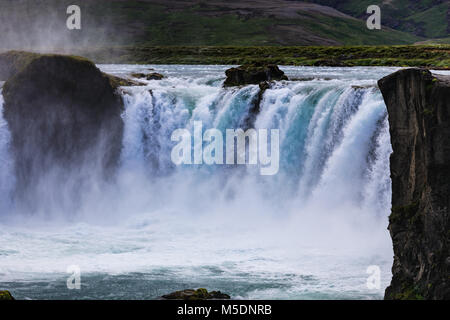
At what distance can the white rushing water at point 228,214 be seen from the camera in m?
26.1

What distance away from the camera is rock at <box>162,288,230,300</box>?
22047mm

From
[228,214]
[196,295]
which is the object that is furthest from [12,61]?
[196,295]

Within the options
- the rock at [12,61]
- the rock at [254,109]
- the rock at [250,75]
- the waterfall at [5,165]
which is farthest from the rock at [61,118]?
the rock at [250,75]

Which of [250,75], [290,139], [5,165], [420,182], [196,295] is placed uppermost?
[250,75]

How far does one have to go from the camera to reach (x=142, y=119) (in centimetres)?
4209

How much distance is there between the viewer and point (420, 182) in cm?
2219

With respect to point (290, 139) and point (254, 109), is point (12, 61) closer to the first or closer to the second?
point (254, 109)

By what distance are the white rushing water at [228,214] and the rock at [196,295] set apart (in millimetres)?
1333

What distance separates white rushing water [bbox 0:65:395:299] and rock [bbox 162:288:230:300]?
4.37 ft

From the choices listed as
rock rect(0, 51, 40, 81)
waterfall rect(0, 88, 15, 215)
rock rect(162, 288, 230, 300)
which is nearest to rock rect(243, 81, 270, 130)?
rock rect(0, 51, 40, 81)

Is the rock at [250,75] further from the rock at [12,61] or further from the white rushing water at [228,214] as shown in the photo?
the rock at [12,61]

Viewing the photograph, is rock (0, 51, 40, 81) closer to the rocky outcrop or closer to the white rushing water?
the white rushing water

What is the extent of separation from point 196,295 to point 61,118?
70.7 ft
